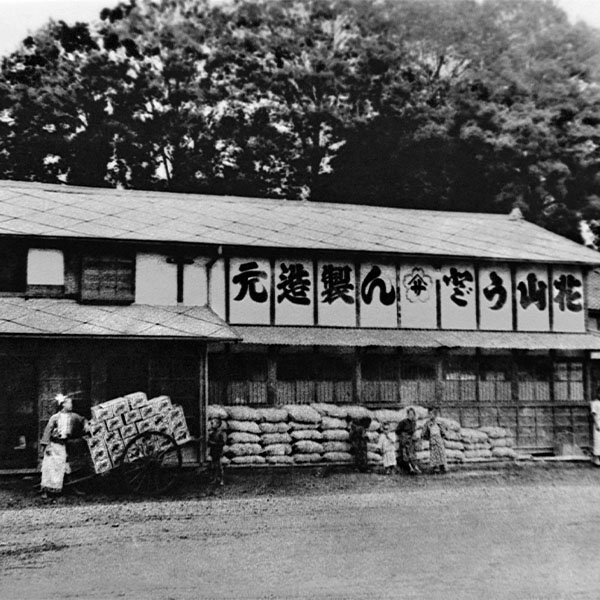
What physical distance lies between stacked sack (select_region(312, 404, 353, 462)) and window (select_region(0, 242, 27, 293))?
6518 millimetres

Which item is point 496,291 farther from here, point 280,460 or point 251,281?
point 280,460

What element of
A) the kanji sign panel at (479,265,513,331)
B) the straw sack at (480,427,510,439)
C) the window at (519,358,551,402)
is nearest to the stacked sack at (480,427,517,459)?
the straw sack at (480,427,510,439)

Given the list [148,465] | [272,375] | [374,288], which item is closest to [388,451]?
[272,375]

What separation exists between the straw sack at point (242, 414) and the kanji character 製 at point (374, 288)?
392cm

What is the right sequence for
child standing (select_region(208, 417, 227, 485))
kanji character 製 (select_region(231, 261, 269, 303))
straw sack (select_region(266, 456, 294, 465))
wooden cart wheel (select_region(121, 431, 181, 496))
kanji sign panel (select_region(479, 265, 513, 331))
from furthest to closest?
kanji sign panel (select_region(479, 265, 513, 331)) → kanji character 製 (select_region(231, 261, 269, 303)) → straw sack (select_region(266, 456, 294, 465)) → child standing (select_region(208, 417, 227, 485)) → wooden cart wheel (select_region(121, 431, 181, 496))

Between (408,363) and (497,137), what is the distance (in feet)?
23.8

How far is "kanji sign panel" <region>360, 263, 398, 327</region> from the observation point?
16.7m

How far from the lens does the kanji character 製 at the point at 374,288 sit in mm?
16719

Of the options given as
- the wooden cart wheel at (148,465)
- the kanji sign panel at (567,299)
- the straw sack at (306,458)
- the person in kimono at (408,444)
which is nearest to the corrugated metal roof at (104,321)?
the wooden cart wheel at (148,465)

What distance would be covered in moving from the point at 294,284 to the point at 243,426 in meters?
3.61

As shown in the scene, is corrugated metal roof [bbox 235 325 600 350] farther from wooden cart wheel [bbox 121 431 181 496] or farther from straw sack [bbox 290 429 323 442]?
wooden cart wheel [bbox 121 431 181 496]

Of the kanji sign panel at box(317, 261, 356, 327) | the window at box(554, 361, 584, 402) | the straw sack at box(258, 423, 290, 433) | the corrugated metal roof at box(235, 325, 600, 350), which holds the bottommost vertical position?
the straw sack at box(258, 423, 290, 433)

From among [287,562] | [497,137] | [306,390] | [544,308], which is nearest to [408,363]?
[306,390]

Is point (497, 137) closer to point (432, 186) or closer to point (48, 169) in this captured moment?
point (432, 186)
